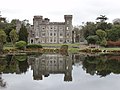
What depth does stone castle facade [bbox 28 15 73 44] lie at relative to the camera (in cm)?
8644

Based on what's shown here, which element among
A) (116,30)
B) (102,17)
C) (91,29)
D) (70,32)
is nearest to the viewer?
(116,30)

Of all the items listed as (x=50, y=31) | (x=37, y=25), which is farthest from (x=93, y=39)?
(x=37, y=25)

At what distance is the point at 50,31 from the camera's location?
88438mm

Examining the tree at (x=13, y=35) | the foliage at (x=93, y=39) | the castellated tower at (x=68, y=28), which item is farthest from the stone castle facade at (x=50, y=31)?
the tree at (x=13, y=35)

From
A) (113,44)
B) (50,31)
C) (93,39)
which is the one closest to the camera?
(113,44)

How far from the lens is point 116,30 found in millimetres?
72812

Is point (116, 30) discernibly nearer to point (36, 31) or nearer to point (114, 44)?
point (114, 44)

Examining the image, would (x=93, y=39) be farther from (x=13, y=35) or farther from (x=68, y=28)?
(x=13, y=35)

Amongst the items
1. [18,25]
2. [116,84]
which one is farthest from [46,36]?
[116,84]

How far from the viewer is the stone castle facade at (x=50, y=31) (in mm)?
86438

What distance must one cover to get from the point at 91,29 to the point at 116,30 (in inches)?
359

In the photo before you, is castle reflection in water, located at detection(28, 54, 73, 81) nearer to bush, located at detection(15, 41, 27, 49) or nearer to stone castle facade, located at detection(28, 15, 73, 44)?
bush, located at detection(15, 41, 27, 49)

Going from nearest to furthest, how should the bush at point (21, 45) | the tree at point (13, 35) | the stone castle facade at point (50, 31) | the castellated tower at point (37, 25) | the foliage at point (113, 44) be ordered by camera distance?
the bush at point (21, 45)
the tree at point (13, 35)
the foliage at point (113, 44)
the stone castle facade at point (50, 31)
the castellated tower at point (37, 25)

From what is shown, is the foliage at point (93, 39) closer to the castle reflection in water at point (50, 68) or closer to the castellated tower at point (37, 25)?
the castellated tower at point (37, 25)
